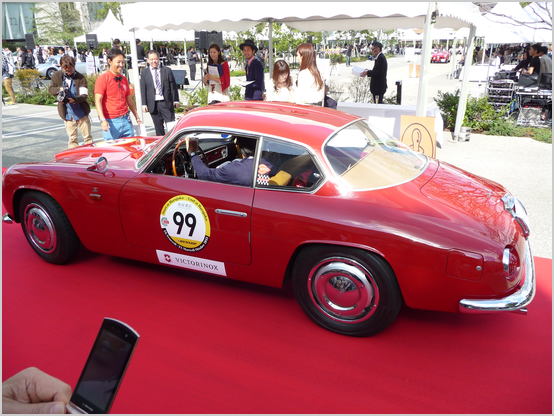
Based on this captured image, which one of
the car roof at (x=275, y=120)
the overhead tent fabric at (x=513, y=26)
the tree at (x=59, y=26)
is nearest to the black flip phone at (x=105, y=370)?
the car roof at (x=275, y=120)

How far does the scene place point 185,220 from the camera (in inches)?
132

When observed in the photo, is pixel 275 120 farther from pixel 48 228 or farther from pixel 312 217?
pixel 48 228

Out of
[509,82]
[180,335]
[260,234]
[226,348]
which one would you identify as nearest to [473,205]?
[260,234]

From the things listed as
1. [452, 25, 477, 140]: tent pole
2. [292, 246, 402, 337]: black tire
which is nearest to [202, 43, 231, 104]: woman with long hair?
[452, 25, 477, 140]: tent pole

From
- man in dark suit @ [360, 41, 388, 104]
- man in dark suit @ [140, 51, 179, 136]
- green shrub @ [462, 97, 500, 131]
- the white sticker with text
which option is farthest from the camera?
man in dark suit @ [360, 41, 388, 104]

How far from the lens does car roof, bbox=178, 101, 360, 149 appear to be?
3.28 meters

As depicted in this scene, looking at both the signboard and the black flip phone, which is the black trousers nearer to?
the signboard

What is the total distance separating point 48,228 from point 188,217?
1.60 meters

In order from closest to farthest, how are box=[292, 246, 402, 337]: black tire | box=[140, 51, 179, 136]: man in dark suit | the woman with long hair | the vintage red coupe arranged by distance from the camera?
the vintage red coupe, box=[292, 246, 402, 337]: black tire, box=[140, 51, 179, 136]: man in dark suit, the woman with long hair

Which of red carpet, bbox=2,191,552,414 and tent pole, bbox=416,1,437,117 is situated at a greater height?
tent pole, bbox=416,1,437,117

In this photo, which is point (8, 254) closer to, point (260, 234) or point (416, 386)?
point (260, 234)

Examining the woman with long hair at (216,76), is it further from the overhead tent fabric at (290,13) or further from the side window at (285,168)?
the side window at (285,168)

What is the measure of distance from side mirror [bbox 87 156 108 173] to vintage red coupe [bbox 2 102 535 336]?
0.04ft

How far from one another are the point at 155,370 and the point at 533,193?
18.8 ft
